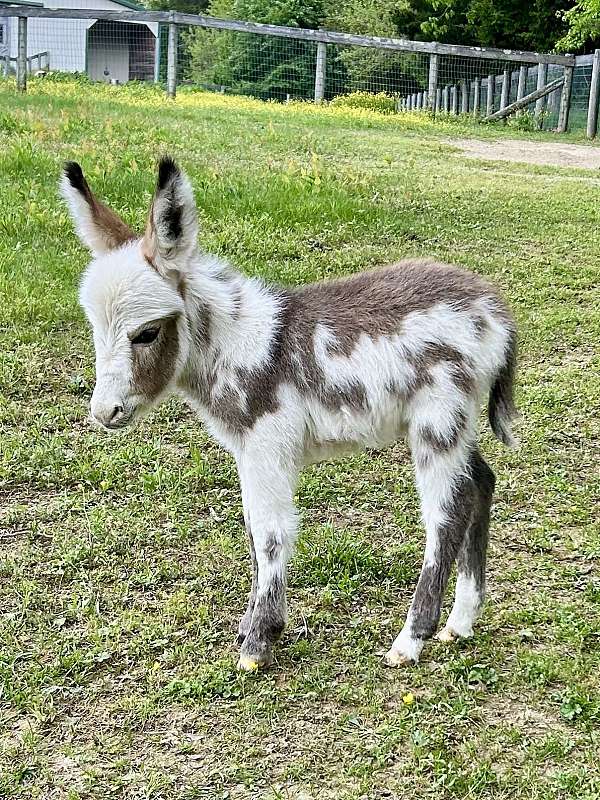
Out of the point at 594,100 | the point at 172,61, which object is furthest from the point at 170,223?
the point at 594,100

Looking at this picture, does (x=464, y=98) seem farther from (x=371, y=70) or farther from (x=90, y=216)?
(x=90, y=216)

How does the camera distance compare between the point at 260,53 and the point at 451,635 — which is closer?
the point at 451,635

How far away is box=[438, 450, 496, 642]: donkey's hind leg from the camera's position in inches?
157

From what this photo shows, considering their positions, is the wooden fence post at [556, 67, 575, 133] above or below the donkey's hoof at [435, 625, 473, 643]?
above

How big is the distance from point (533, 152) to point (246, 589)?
600 inches

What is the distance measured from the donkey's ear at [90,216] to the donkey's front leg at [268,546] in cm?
100

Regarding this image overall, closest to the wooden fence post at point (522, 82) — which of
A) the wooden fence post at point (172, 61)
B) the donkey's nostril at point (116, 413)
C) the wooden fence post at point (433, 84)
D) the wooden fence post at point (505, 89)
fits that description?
the wooden fence post at point (505, 89)

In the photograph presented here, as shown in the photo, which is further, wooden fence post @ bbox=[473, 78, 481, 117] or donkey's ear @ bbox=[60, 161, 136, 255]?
wooden fence post @ bbox=[473, 78, 481, 117]

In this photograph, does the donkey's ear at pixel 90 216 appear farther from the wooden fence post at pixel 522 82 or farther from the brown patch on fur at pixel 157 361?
the wooden fence post at pixel 522 82

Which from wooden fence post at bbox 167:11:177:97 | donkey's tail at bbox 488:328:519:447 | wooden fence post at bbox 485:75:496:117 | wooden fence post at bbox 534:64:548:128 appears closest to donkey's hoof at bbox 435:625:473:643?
donkey's tail at bbox 488:328:519:447

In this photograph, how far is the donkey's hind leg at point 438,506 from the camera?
3709 mm

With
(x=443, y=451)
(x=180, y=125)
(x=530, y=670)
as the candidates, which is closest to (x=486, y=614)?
(x=530, y=670)

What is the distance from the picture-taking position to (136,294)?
3.51 metres

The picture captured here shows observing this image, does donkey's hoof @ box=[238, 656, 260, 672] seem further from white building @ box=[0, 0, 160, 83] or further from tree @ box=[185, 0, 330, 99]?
white building @ box=[0, 0, 160, 83]
